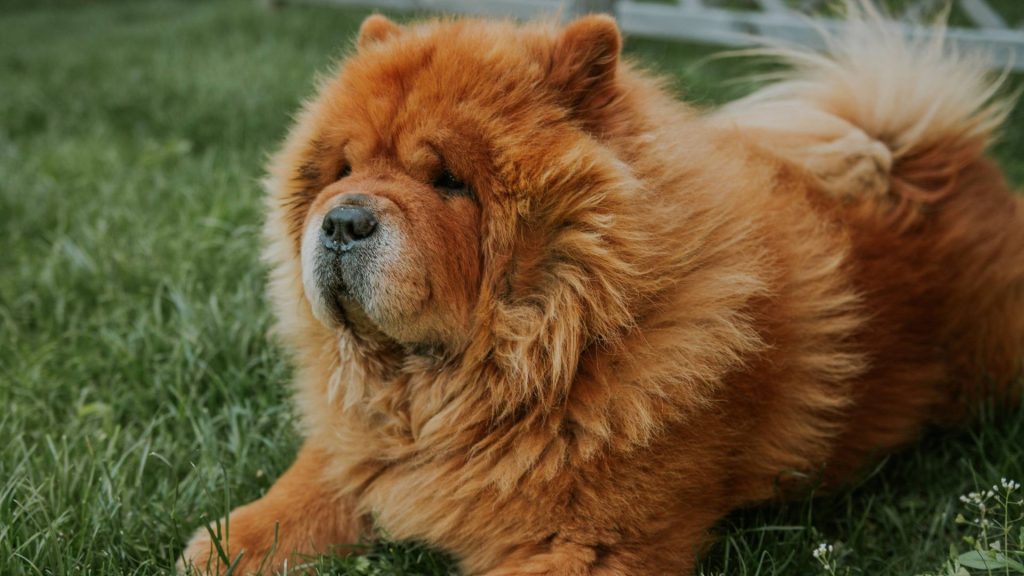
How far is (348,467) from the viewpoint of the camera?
8.89 feet

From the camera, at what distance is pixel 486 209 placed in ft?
7.81

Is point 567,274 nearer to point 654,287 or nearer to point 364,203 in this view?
point 654,287

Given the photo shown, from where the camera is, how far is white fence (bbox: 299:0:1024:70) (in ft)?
21.1

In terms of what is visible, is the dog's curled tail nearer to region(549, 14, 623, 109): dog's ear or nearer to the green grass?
the green grass

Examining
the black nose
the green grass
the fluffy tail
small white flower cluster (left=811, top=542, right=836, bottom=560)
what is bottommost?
the green grass

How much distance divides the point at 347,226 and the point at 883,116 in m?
2.12

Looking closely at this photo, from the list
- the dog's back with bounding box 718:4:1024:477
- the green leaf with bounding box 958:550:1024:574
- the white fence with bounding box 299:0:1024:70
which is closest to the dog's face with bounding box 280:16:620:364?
the dog's back with bounding box 718:4:1024:477

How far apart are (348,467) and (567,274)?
907 mm

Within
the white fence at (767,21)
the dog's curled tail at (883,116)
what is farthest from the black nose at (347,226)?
the white fence at (767,21)

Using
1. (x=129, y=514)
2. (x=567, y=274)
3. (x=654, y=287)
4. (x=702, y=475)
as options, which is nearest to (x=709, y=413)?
(x=702, y=475)

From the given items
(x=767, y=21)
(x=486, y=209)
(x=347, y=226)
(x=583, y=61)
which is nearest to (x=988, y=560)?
(x=486, y=209)

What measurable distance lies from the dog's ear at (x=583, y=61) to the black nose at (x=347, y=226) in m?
0.63

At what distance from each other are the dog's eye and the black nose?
0.78 ft

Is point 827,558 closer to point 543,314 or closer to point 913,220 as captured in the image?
point 543,314
